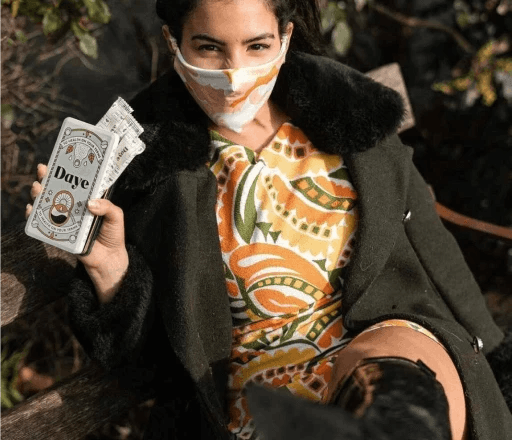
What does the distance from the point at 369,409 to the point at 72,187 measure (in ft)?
2.66

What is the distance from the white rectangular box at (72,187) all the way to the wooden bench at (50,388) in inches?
9.2

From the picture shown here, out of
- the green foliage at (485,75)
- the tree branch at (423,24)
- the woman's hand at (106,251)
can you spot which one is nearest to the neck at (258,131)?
the woman's hand at (106,251)

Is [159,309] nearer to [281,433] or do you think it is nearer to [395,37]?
[281,433]

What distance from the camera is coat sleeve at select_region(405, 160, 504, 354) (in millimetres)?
2213

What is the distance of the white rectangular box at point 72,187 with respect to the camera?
65.7 inches

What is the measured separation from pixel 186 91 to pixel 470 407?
1.09 meters

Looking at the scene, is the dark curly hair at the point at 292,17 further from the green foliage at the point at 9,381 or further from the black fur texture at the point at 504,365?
the green foliage at the point at 9,381

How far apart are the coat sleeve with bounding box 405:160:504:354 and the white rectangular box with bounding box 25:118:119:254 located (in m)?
0.97

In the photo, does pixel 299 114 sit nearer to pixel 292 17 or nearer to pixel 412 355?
pixel 292 17

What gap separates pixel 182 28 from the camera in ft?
5.95

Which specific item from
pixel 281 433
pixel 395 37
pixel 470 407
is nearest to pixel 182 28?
pixel 281 433

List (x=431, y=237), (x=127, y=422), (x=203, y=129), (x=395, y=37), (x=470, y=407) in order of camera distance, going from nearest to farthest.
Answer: (x=470, y=407) → (x=203, y=129) → (x=431, y=237) → (x=127, y=422) → (x=395, y=37)

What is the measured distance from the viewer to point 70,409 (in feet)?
6.70

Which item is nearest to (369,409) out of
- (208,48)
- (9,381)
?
(208,48)
